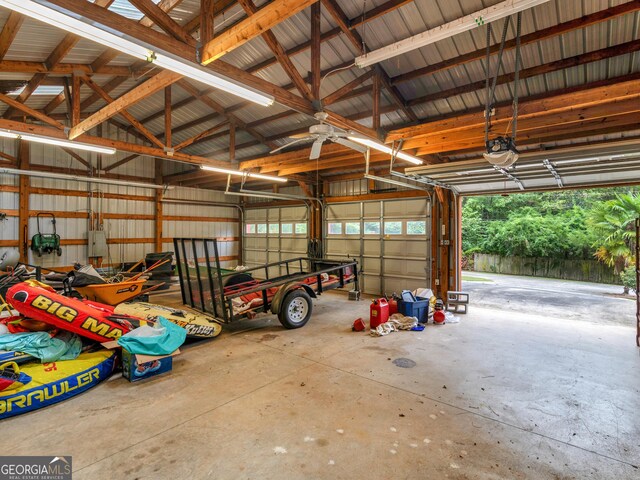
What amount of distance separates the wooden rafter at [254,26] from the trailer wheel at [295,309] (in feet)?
13.2

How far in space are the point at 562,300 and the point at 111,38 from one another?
11.5 metres

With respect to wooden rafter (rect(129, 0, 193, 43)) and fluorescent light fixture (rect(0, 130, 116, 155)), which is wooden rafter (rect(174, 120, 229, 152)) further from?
wooden rafter (rect(129, 0, 193, 43))

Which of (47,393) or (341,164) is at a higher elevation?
(341,164)

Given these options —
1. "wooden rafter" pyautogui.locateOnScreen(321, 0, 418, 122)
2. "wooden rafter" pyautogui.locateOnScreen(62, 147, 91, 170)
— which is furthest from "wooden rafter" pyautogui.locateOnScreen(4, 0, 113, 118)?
"wooden rafter" pyautogui.locateOnScreen(62, 147, 91, 170)

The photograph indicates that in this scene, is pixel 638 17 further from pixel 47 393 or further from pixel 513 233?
pixel 513 233

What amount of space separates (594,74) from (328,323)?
19.9ft

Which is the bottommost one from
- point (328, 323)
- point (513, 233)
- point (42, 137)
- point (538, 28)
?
point (328, 323)

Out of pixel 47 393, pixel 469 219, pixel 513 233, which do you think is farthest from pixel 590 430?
pixel 469 219

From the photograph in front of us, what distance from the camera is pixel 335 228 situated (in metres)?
10.6

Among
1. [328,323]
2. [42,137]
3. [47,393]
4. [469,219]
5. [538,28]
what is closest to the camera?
[47,393]

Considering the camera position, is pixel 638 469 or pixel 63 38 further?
pixel 63 38

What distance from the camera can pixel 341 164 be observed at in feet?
26.7

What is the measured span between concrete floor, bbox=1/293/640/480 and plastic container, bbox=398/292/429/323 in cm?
123

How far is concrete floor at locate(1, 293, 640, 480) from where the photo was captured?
7.99 ft
